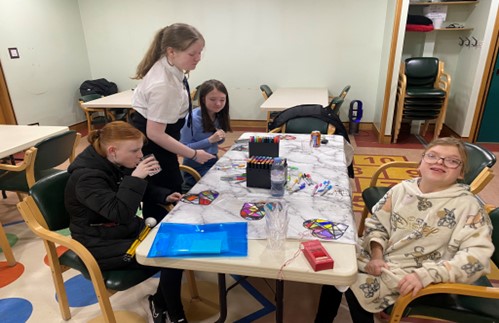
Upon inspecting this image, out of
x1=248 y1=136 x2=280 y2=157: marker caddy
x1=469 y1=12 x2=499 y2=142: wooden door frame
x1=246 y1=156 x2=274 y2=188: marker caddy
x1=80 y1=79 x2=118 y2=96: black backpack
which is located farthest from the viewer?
x1=80 y1=79 x2=118 y2=96: black backpack

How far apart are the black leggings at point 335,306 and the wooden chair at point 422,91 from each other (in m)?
3.38

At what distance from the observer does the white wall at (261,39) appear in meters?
4.67

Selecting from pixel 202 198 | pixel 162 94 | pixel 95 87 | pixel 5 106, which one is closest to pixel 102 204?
pixel 202 198

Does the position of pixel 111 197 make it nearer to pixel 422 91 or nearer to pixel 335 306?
pixel 335 306

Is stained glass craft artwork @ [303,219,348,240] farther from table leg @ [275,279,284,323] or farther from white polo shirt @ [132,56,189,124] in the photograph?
white polo shirt @ [132,56,189,124]

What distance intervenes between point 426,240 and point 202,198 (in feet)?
2.86

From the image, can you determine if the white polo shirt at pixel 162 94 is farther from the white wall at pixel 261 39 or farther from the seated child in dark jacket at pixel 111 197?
the white wall at pixel 261 39

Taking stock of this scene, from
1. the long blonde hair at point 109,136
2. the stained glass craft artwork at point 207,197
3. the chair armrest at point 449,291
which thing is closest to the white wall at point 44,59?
the long blonde hair at point 109,136

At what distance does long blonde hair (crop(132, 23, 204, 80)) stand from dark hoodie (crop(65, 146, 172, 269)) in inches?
21.8

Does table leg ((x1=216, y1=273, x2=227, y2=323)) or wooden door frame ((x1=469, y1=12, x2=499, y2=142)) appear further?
wooden door frame ((x1=469, y1=12, x2=499, y2=142))

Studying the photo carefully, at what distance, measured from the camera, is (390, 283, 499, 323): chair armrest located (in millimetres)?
1021

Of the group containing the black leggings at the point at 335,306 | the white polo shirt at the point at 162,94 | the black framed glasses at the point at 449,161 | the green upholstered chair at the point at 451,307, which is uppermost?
the white polo shirt at the point at 162,94

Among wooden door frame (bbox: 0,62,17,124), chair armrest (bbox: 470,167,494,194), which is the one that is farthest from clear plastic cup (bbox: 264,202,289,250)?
wooden door frame (bbox: 0,62,17,124)

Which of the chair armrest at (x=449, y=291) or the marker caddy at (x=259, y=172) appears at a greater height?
the marker caddy at (x=259, y=172)
